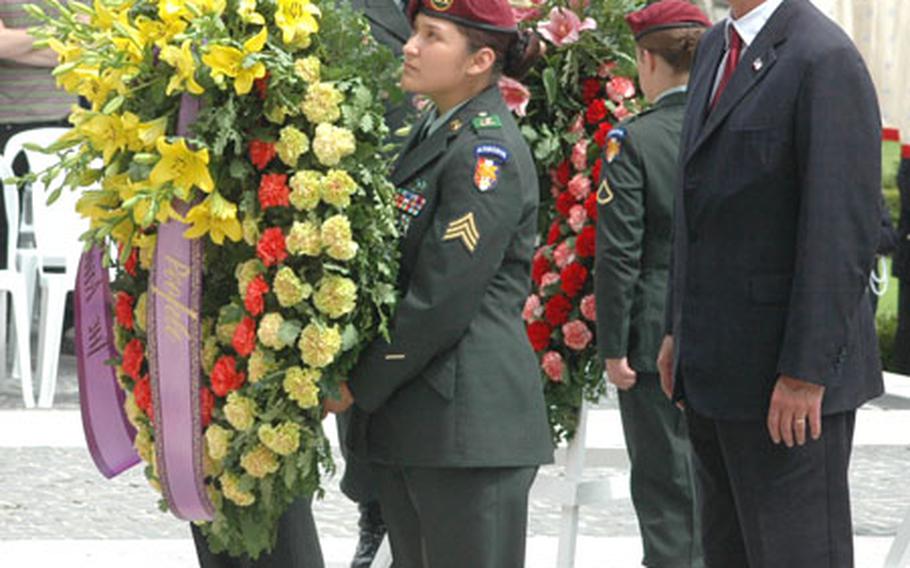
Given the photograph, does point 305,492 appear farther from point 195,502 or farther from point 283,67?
point 283,67

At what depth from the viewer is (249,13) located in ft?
12.1

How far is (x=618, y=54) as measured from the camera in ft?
17.3

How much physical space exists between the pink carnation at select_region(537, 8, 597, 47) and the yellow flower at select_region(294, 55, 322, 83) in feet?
5.11

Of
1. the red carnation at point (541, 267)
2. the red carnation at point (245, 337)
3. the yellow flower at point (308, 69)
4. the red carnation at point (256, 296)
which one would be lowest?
the red carnation at point (541, 267)

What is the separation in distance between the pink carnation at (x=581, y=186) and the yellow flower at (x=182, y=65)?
1808 millimetres

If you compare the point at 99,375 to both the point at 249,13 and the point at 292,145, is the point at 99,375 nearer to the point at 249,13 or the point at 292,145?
the point at 292,145

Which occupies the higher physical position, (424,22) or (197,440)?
(424,22)

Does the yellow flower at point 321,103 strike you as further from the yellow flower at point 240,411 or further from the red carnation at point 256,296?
the yellow flower at point 240,411

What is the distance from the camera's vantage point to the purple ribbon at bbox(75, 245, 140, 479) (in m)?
4.16

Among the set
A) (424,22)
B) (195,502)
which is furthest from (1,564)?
(424,22)

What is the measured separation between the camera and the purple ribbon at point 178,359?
3805 mm

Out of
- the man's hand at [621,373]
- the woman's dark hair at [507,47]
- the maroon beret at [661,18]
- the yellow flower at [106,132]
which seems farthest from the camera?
the man's hand at [621,373]

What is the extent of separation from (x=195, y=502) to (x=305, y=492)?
0.23 metres

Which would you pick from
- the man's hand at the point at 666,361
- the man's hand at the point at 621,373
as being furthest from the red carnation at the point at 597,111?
the man's hand at the point at 666,361
